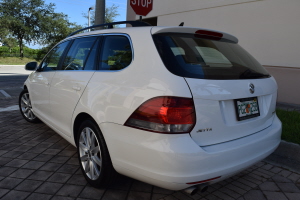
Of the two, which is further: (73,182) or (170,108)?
(73,182)

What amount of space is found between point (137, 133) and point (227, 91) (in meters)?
0.80

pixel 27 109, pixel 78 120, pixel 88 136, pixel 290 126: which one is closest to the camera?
pixel 88 136

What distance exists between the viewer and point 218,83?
214 centimetres

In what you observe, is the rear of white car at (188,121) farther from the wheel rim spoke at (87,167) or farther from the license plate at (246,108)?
the wheel rim spoke at (87,167)

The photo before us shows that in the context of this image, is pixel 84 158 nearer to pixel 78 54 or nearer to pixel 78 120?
pixel 78 120

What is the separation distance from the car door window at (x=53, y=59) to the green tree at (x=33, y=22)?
36063 millimetres

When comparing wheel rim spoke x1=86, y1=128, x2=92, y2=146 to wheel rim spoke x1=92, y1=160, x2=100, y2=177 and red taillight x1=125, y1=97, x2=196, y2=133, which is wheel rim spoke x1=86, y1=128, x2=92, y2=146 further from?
red taillight x1=125, y1=97, x2=196, y2=133

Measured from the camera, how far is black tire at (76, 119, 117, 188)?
2.49 m

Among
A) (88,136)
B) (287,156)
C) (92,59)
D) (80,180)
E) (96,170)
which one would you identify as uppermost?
(92,59)

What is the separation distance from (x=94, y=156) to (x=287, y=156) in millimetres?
2620

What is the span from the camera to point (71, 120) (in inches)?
121

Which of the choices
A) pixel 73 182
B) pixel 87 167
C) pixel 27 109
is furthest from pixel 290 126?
pixel 27 109

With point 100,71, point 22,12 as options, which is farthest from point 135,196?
point 22,12

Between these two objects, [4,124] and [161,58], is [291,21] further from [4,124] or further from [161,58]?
[4,124]
